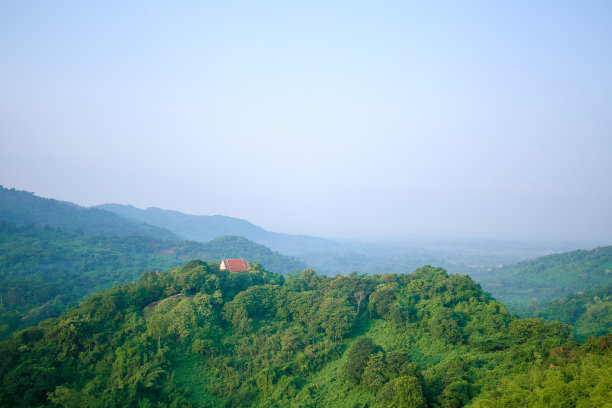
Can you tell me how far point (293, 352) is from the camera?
20250mm

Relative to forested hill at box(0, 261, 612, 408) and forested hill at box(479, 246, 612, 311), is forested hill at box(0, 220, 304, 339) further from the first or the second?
forested hill at box(479, 246, 612, 311)

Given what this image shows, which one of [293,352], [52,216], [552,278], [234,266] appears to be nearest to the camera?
[293,352]

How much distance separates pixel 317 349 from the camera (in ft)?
66.3

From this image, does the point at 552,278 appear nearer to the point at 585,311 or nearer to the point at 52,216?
the point at 585,311

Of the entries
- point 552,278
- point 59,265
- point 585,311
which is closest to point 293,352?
point 585,311

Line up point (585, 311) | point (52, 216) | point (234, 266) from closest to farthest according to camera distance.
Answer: point (234, 266), point (585, 311), point (52, 216)

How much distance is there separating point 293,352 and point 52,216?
98.9 metres

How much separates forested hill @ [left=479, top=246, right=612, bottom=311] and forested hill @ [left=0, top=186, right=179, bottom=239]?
88291 millimetres

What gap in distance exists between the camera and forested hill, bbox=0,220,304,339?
122 ft

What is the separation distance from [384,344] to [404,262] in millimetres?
111883

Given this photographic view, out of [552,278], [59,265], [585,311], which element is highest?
[552,278]

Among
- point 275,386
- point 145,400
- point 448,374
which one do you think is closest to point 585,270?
point 448,374

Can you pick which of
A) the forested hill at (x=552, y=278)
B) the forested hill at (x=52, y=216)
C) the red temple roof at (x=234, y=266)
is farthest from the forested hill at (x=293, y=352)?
the forested hill at (x=52, y=216)

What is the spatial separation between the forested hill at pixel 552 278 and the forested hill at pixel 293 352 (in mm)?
39424
